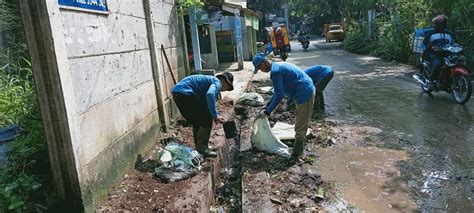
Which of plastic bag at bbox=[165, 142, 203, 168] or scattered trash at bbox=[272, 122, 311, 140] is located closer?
plastic bag at bbox=[165, 142, 203, 168]

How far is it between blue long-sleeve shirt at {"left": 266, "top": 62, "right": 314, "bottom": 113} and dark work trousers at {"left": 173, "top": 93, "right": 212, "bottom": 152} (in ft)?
2.92

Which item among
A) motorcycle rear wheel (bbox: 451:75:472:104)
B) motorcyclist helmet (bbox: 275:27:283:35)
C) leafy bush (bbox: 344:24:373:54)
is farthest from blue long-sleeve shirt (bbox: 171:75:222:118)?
leafy bush (bbox: 344:24:373:54)

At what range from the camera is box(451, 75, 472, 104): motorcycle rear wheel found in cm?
751

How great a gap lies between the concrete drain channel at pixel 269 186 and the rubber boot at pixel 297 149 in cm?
12

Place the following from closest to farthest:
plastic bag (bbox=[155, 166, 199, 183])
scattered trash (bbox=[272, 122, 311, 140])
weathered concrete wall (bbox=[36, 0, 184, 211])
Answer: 1. weathered concrete wall (bbox=[36, 0, 184, 211])
2. plastic bag (bbox=[155, 166, 199, 183])
3. scattered trash (bbox=[272, 122, 311, 140])

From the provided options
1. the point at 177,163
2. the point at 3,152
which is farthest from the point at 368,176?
the point at 3,152

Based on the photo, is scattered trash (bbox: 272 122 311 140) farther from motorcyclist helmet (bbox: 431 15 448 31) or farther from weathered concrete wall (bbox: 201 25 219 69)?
weathered concrete wall (bbox: 201 25 219 69)

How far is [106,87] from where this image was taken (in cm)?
439

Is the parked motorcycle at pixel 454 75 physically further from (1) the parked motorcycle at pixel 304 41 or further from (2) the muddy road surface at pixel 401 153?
(1) the parked motorcycle at pixel 304 41

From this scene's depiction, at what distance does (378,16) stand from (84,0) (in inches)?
981

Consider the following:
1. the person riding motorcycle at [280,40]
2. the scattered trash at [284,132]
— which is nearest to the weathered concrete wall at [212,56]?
the person riding motorcycle at [280,40]

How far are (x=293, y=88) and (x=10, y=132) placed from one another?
134 inches

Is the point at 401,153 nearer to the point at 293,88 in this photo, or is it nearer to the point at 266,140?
the point at 293,88

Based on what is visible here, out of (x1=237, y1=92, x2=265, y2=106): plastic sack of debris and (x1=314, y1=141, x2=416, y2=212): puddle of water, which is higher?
(x1=237, y1=92, x2=265, y2=106): plastic sack of debris
